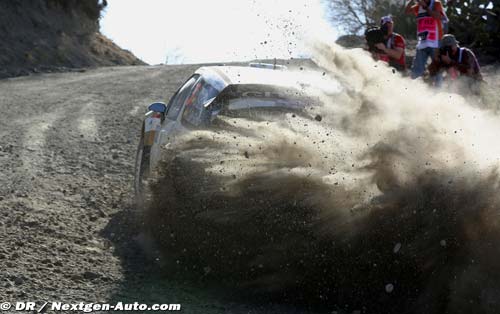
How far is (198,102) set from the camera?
7.84 metres

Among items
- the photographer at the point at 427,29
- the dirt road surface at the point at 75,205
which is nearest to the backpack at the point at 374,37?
the photographer at the point at 427,29

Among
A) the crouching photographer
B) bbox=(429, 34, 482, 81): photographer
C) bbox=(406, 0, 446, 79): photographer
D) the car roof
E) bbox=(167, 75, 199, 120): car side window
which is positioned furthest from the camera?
bbox=(406, 0, 446, 79): photographer

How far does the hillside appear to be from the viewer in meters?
26.9

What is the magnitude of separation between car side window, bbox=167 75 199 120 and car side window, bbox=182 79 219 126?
8.9 inches

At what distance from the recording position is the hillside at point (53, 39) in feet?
88.4

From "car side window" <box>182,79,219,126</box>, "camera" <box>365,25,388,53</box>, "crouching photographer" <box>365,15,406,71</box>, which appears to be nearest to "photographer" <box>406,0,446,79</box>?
"crouching photographer" <box>365,15,406,71</box>

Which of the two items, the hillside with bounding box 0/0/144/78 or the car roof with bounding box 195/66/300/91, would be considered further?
the hillside with bounding box 0/0/144/78

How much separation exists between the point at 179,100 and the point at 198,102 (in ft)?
3.45

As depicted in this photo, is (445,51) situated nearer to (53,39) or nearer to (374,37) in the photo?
(374,37)

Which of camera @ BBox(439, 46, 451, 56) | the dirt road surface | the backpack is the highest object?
the backpack

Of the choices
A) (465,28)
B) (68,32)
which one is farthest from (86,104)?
(68,32)

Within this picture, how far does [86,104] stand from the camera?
1728 centimetres

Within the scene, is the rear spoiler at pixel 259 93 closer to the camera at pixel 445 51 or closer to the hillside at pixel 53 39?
the camera at pixel 445 51

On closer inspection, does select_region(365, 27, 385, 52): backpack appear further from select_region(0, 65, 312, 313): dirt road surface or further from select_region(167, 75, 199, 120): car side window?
select_region(0, 65, 312, 313): dirt road surface
